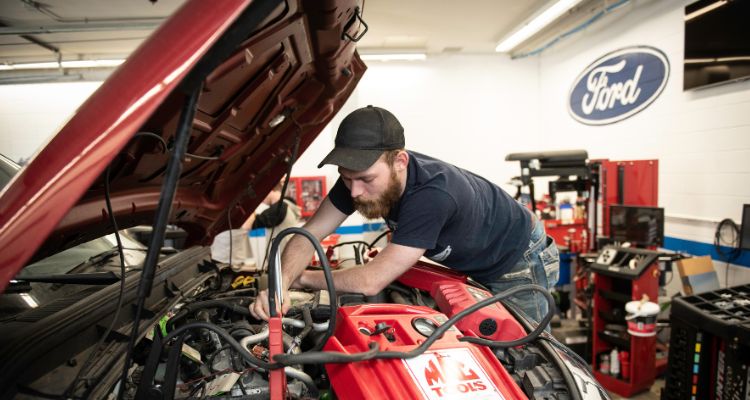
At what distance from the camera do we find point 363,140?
1.54 meters

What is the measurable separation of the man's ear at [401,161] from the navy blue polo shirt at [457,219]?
7 centimetres

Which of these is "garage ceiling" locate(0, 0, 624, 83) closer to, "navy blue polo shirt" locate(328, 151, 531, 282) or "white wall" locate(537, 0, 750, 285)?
"white wall" locate(537, 0, 750, 285)

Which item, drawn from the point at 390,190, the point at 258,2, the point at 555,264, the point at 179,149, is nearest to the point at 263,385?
the point at 179,149

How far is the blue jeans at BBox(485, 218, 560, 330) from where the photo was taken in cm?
200

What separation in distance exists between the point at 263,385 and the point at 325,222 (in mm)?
915

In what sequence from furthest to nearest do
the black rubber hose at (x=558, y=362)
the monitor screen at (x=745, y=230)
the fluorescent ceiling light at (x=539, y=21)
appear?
the fluorescent ceiling light at (x=539, y=21)
the monitor screen at (x=745, y=230)
the black rubber hose at (x=558, y=362)

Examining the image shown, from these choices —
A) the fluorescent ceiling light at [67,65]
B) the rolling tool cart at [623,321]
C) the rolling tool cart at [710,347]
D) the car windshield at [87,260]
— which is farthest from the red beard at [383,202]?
the fluorescent ceiling light at [67,65]

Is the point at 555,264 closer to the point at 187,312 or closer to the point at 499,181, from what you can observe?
the point at 187,312

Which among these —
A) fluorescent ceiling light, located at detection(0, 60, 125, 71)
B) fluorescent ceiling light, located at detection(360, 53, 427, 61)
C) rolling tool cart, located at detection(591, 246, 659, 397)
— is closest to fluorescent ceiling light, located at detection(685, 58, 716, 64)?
rolling tool cart, located at detection(591, 246, 659, 397)

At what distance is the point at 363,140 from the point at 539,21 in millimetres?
5246

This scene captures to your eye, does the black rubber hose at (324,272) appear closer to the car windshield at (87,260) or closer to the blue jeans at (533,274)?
the car windshield at (87,260)

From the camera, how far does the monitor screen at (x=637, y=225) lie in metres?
3.73

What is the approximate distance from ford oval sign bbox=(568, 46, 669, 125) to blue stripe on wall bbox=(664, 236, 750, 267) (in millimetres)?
1786

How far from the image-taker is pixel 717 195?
14.4ft
